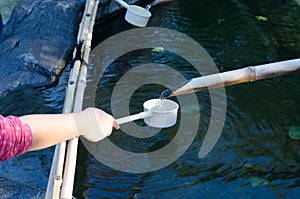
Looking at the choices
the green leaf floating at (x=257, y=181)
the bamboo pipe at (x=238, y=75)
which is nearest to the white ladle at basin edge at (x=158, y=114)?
the bamboo pipe at (x=238, y=75)

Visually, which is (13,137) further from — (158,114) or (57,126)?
(158,114)

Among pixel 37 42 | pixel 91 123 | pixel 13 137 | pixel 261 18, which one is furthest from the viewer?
pixel 261 18

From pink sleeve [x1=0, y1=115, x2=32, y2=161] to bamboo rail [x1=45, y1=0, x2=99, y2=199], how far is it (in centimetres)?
103

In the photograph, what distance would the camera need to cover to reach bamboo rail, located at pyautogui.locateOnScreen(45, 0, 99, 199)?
2.38 m

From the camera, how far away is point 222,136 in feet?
11.9

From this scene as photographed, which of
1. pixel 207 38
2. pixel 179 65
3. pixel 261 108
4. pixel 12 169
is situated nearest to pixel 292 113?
pixel 261 108

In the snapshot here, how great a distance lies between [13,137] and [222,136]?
2.54 metres

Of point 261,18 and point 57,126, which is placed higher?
point 57,126

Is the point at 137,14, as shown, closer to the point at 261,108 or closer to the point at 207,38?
the point at 207,38

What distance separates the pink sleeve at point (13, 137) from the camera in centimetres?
127

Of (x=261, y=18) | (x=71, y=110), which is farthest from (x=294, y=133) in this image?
(x=261, y=18)

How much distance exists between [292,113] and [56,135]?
294cm

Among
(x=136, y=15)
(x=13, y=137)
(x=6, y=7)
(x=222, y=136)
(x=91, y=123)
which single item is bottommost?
(x=222, y=136)

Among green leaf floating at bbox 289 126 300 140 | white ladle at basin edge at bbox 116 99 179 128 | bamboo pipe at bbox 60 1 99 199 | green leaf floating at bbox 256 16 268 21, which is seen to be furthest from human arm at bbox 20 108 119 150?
green leaf floating at bbox 256 16 268 21
